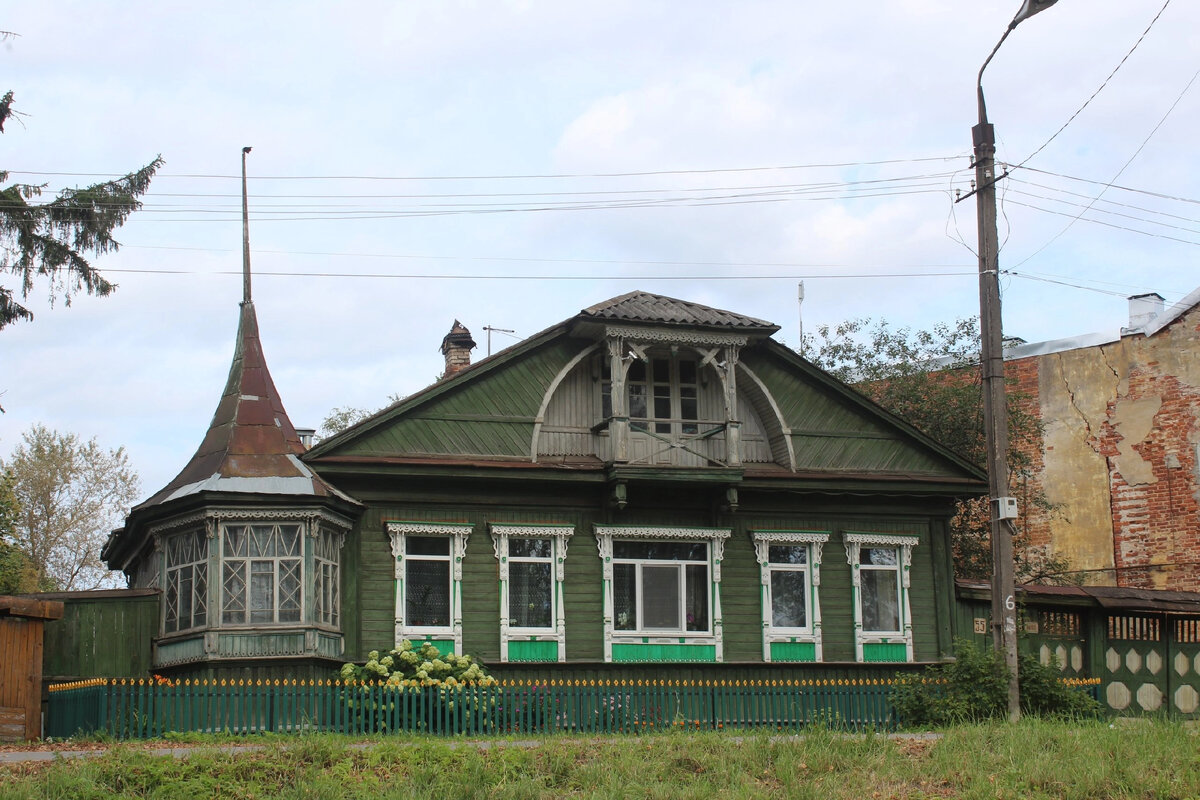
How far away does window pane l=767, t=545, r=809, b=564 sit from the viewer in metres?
25.5

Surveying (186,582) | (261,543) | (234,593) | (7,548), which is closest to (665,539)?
(261,543)

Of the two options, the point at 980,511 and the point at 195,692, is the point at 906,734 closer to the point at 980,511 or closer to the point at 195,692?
the point at 195,692

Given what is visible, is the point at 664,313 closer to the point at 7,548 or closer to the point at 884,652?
the point at 884,652

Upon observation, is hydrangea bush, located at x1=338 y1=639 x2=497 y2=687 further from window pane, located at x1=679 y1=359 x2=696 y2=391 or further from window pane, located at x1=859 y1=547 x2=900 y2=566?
window pane, located at x1=859 y1=547 x2=900 y2=566

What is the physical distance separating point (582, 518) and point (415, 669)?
13.8 feet

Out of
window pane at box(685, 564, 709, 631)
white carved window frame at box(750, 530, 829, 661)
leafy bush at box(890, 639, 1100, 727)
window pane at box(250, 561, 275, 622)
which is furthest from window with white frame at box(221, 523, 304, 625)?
leafy bush at box(890, 639, 1100, 727)

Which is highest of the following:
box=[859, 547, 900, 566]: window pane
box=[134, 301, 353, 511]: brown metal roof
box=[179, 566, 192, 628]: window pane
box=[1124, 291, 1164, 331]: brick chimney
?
box=[1124, 291, 1164, 331]: brick chimney

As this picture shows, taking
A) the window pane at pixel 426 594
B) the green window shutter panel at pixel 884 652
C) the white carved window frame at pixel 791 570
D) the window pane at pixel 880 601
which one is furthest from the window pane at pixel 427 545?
the green window shutter panel at pixel 884 652

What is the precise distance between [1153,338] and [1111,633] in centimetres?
1156

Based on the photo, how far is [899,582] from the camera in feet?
85.2

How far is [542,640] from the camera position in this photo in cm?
2383

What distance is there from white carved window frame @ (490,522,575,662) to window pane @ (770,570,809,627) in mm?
3806

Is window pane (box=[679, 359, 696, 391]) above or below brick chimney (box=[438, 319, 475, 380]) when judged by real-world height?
below

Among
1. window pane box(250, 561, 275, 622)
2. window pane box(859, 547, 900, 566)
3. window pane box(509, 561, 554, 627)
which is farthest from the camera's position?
window pane box(859, 547, 900, 566)
